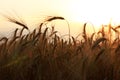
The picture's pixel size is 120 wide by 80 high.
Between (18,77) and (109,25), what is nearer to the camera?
(18,77)

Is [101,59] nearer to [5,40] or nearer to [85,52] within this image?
[85,52]

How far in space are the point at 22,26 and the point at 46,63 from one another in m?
0.73

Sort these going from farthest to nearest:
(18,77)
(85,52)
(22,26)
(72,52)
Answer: (22,26) → (72,52) → (85,52) → (18,77)

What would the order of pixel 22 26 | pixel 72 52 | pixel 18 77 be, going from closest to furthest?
1. pixel 18 77
2. pixel 72 52
3. pixel 22 26

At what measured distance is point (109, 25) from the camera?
11.2 ft

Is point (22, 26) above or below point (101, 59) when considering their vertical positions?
above

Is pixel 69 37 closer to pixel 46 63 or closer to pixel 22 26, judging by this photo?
pixel 22 26

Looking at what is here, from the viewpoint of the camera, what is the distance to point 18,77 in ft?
8.05

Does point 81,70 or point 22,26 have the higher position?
point 22,26

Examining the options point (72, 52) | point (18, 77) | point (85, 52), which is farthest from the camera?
point (72, 52)

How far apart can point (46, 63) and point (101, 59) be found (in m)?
0.46

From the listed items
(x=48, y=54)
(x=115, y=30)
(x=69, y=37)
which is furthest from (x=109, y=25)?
(x=48, y=54)

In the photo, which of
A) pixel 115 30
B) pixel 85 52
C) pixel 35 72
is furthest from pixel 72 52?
pixel 115 30

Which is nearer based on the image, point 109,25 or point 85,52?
point 85,52
